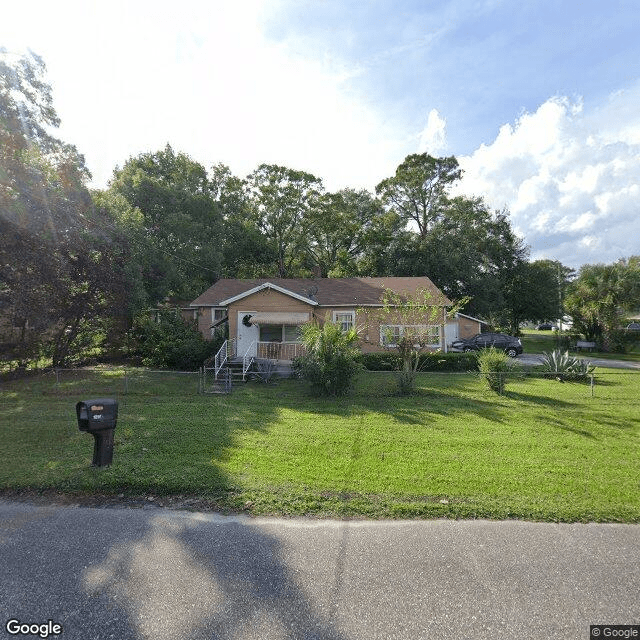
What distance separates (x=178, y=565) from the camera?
138 inches

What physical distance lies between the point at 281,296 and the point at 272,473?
1476 centimetres

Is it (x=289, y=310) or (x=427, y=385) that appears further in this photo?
(x=289, y=310)

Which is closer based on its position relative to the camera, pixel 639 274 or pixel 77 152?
pixel 77 152

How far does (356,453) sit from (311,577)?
3.36 metres

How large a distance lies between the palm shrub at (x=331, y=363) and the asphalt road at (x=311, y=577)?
756cm

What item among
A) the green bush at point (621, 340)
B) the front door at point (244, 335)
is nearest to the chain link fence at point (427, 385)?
the front door at point (244, 335)

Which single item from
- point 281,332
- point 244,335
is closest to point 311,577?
point 244,335

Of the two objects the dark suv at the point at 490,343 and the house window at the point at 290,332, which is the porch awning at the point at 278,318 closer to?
the house window at the point at 290,332

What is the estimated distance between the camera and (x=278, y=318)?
19.5 meters

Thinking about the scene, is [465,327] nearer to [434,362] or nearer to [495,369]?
[434,362]

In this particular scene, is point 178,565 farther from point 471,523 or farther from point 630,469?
point 630,469

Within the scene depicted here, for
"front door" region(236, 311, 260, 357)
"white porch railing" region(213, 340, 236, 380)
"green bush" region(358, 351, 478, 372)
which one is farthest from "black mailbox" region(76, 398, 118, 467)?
"front door" region(236, 311, 260, 357)

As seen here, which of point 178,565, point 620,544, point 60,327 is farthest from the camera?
point 60,327

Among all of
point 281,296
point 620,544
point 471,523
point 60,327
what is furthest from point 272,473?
point 60,327
